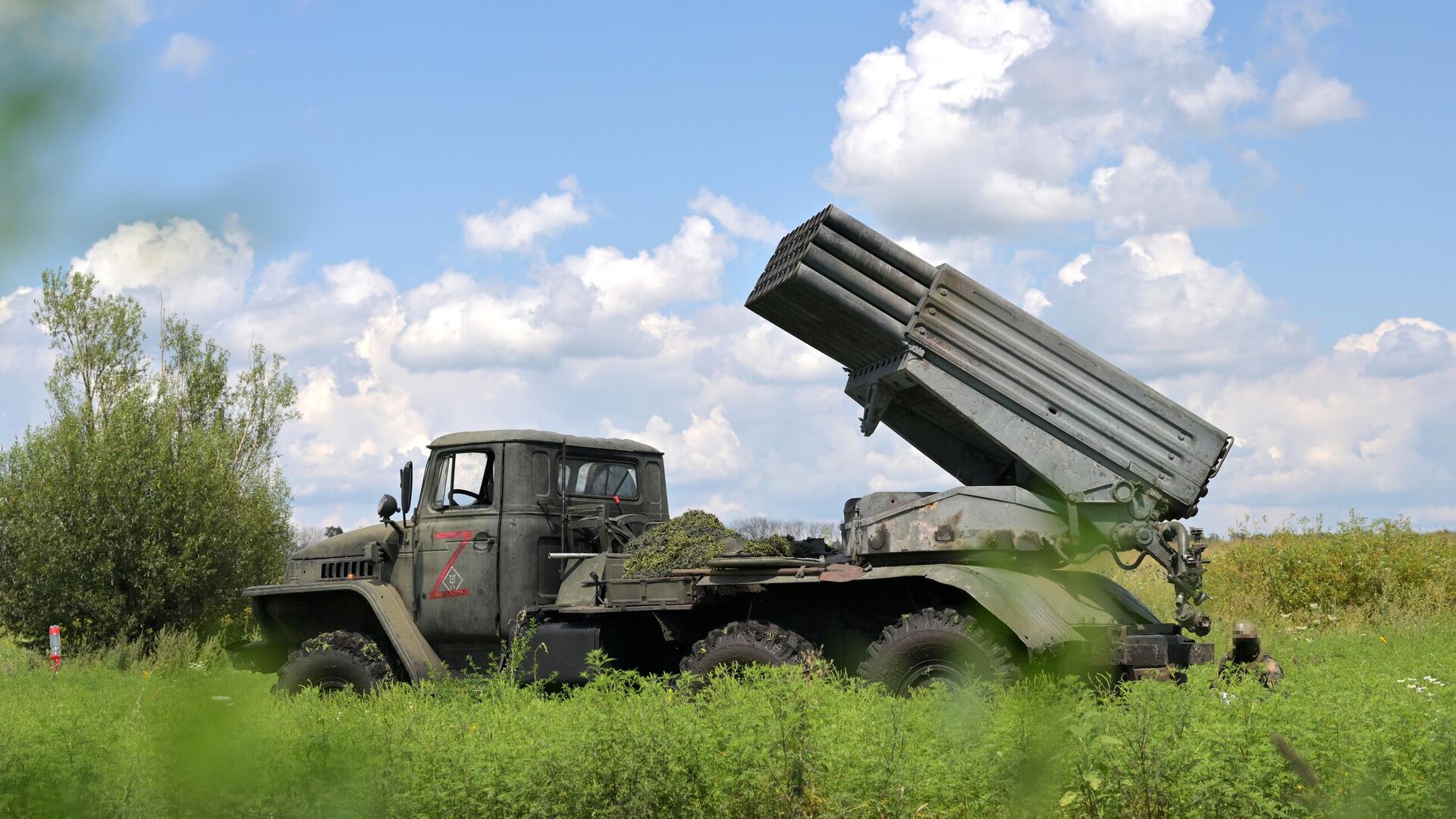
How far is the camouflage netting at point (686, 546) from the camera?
31.0ft

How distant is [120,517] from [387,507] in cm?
968

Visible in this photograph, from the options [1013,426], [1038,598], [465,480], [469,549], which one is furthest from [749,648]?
[465,480]

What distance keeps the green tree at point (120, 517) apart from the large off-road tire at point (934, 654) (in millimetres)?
12394

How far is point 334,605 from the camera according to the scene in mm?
11141

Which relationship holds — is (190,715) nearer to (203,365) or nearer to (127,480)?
(127,480)

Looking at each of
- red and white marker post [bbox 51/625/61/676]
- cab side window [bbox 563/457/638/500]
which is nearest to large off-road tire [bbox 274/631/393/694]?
cab side window [bbox 563/457/638/500]

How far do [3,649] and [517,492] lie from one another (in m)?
13.0

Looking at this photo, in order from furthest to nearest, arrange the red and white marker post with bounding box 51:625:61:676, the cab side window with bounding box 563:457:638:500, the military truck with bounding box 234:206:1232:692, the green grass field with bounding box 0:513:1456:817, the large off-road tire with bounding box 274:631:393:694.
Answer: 1. the red and white marker post with bounding box 51:625:61:676
2. the cab side window with bounding box 563:457:638:500
3. the large off-road tire with bounding box 274:631:393:694
4. the military truck with bounding box 234:206:1232:692
5. the green grass field with bounding box 0:513:1456:817

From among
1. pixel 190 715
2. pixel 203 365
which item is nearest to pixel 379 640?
pixel 190 715

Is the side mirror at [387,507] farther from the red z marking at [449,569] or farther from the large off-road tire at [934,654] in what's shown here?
the large off-road tire at [934,654]

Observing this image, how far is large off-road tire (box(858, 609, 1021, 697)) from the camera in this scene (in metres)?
7.81

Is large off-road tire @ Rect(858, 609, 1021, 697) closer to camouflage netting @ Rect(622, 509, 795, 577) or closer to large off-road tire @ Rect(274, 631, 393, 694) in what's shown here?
camouflage netting @ Rect(622, 509, 795, 577)

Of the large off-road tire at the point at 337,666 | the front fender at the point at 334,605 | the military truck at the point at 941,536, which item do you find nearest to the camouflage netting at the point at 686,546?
the military truck at the point at 941,536

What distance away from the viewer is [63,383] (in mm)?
19828
